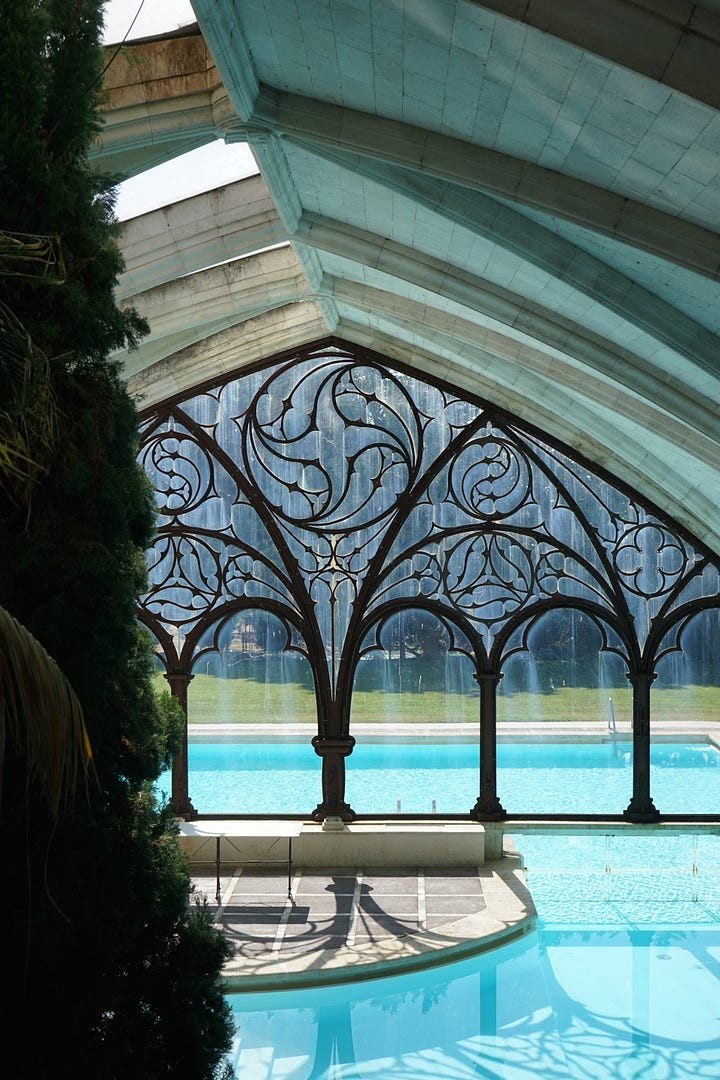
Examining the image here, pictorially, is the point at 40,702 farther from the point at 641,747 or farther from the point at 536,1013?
the point at 641,747

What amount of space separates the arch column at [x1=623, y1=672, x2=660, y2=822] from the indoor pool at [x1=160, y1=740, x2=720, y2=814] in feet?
0.39

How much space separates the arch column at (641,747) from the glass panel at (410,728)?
57.7 inches

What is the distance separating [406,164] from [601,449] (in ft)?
19.1

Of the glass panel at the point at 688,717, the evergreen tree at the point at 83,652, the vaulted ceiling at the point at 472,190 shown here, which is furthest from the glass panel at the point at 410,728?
the evergreen tree at the point at 83,652

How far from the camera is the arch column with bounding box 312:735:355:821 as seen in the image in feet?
34.7

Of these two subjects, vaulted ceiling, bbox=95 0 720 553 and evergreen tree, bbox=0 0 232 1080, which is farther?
vaulted ceiling, bbox=95 0 720 553

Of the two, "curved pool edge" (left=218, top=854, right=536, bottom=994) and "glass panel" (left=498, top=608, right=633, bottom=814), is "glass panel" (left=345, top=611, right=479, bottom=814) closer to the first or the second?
"glass panel" (left=498, top=608, right=633, bottom=814)

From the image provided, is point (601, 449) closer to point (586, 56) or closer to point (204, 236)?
point (204, 236)

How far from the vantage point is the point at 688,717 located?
10859 millimetres

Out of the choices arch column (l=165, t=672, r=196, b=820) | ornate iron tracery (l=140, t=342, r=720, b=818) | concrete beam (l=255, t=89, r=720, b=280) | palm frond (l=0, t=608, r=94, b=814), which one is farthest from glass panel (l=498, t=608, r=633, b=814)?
palm frond (l=0, t=608, r=94, b=814)

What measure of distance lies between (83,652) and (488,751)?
795 centimetres

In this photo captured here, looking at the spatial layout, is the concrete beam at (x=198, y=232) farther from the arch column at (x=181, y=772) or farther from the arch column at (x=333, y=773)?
the arch column at (x=333, y=773)

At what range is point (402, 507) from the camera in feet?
35.0

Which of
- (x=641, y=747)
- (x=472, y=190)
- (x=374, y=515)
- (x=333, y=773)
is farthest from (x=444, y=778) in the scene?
(x=472, y=190)
